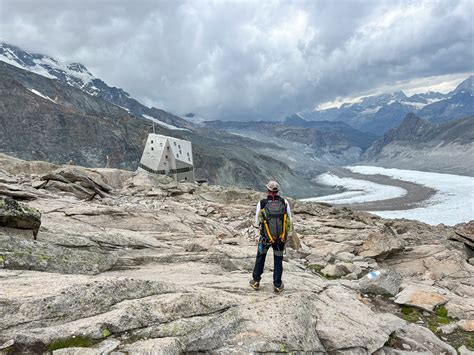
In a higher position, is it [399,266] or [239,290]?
[239,290]

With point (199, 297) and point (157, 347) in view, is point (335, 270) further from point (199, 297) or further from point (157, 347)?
point (157, 347)

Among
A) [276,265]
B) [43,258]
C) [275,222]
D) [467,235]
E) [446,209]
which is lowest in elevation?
[446,209]

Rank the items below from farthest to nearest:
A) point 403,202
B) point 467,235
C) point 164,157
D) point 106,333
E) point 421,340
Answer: point 403,202, point 164,157, point 467,235, point 421,340, point 106,333

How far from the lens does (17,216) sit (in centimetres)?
982

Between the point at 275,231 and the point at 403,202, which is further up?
the point at 275,231

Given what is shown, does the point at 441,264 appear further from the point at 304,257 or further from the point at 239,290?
the point at 239,290

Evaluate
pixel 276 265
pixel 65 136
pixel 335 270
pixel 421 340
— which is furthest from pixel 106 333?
pixel 65 136

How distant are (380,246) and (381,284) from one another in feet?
20.9

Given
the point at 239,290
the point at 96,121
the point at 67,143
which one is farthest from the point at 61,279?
the point at 96,121

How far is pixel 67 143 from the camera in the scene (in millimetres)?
155500

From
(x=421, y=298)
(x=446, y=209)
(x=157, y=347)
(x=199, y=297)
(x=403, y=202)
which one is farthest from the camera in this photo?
(x=403, y=202)

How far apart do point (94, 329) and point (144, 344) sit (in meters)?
0.89

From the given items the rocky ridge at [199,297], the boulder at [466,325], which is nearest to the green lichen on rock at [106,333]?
the rocky ridge at [199,297]

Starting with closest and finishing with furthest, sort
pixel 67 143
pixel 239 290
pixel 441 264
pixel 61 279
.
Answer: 1. pixel 61 279
2. pixel 239 290
3. pixel 441 264
4. pixel 67 143
